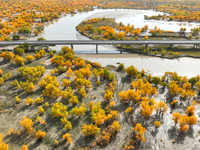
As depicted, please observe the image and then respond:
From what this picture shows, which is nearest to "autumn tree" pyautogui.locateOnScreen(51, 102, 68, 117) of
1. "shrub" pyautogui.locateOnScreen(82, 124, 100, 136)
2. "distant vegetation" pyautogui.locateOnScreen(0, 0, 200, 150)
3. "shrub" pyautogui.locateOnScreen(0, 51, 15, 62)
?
"distant vegetation" pyautogui.locateOnScreen(0, 0, 200, 150)

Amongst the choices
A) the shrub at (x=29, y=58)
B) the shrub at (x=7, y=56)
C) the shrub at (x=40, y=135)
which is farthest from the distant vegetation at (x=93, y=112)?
the shrub at (x=7, y=56)

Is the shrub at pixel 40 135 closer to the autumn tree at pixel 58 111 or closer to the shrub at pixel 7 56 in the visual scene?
the autumn tree at pixel 58 111

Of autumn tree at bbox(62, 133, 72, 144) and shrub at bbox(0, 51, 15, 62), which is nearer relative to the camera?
autumn tree at bbox(62, 133, 72, 144)

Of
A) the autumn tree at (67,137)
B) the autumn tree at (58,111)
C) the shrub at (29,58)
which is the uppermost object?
the shrub at (29,58)

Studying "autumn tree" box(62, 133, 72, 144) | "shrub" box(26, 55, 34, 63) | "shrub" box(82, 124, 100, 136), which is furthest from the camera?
"shrub" box(26, 55, 34, 63)

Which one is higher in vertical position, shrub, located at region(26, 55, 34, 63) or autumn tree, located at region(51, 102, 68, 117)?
shrub, located at region(26, 55, 34, 63)

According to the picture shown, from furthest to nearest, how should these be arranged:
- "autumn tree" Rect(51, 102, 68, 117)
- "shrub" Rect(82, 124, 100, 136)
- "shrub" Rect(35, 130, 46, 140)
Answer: "autumn tree" Rect(51, 102, 68, 117) < "shrub" Rect(82, 124, 100, 136) < "shrub" Rect(35, 130, 46, 140)

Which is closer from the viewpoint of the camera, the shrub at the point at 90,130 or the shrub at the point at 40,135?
the shrub at the point at 40,135

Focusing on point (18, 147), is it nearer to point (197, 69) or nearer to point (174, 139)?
point (174, 139)

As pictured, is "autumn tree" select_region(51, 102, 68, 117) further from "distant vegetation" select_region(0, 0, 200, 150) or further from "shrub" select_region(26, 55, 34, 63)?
"shrub" select_region(26, 55, 34, 63)

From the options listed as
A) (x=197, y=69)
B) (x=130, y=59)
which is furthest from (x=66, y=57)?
(x=197, y=69)

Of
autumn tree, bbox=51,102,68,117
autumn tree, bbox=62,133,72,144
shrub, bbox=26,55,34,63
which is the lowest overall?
autumn tree, bbox=62,133,72,144

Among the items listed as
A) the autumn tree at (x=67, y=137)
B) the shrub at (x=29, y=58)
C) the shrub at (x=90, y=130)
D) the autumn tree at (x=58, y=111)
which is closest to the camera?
the autumn tree at (x=67, y=137)
